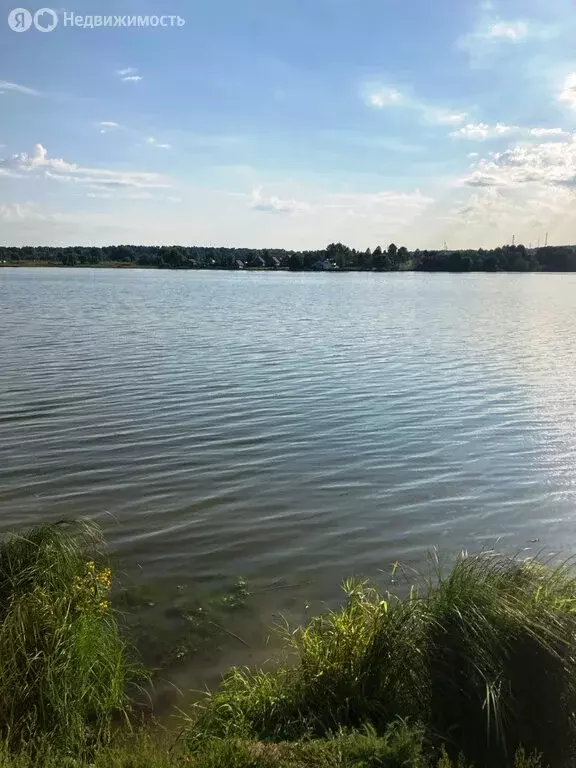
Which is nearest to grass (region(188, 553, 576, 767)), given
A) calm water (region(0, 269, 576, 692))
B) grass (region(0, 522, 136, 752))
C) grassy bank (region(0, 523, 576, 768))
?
grassy bank (region(0, 523, 576, 768))

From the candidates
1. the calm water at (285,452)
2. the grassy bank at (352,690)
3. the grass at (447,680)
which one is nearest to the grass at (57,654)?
the grassy bank at (352,690)

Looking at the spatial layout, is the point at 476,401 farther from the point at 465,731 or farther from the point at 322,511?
the point at 465,731

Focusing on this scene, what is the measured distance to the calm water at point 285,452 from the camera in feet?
31.3

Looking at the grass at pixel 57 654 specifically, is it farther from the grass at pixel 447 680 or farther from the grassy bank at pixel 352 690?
the grass at pixel 447 680

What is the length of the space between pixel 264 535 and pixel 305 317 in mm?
36527

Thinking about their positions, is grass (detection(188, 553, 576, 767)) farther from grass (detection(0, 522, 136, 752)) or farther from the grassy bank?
grass (detection(0, 522, 136, 752))

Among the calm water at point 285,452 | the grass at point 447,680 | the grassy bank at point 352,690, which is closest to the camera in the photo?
the grassy bank at point 352,690

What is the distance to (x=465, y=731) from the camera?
496cm

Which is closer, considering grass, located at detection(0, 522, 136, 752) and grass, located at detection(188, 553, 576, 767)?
grass, located at detection(188, 553, 576, 767)

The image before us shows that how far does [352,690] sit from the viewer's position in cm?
545

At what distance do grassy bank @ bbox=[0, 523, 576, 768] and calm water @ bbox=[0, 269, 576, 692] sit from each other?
236 centimetres

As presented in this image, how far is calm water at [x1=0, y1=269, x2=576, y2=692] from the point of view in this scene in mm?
9555

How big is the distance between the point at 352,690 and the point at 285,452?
27.0 feet

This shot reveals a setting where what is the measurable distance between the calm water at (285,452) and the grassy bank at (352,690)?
7.74 feet
